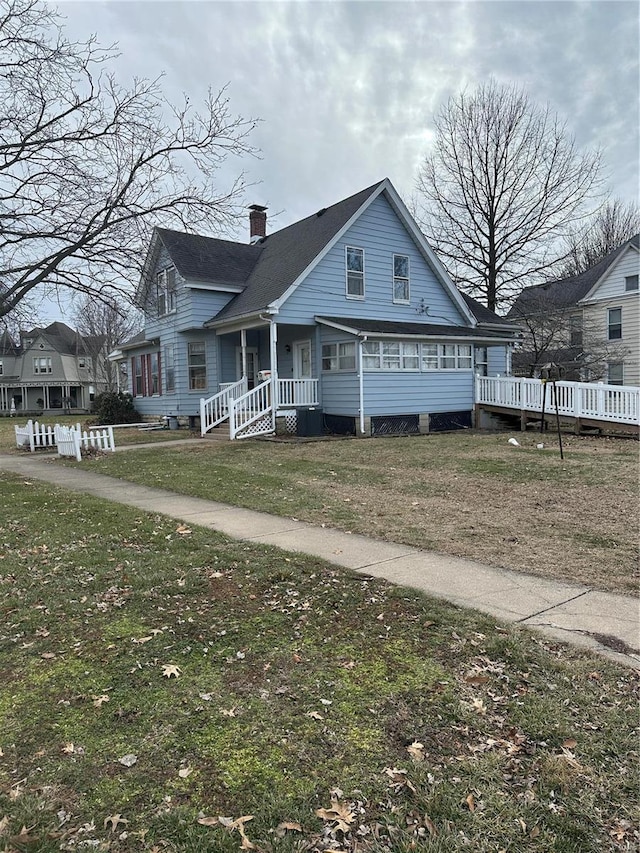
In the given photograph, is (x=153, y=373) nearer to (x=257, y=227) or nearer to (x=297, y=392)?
(x=257, y=227)

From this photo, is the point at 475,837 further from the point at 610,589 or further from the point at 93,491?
the point at 93,491

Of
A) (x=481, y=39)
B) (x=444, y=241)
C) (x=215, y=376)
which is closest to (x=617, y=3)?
(x=481, y=39)

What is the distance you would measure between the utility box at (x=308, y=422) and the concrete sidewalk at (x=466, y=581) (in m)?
9.18

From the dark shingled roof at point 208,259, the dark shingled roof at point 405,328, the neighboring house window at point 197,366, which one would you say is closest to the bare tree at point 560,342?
the dark shingled roof at point 405,328

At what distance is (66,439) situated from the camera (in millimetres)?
14148

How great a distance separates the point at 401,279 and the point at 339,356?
4.70 meters

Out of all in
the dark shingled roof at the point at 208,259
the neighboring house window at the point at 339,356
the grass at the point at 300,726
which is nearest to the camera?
the grass at the point at 300,726

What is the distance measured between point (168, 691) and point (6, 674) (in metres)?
1.05

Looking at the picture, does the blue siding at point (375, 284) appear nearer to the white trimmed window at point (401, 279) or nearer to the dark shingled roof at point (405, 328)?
the white trimmed window at point (401, 279)

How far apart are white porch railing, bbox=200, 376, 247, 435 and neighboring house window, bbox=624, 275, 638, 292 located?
21391mm

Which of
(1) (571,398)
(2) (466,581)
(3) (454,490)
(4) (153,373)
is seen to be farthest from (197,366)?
(2) (466,581)

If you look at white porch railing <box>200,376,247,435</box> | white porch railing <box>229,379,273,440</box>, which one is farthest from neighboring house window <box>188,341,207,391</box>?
white porch railing <box>229,379,273,440</box>

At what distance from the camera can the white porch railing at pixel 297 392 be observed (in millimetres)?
17375

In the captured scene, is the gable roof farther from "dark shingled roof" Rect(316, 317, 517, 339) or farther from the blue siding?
"dark shingled roof" Rect(316, 317, 517, 339)
